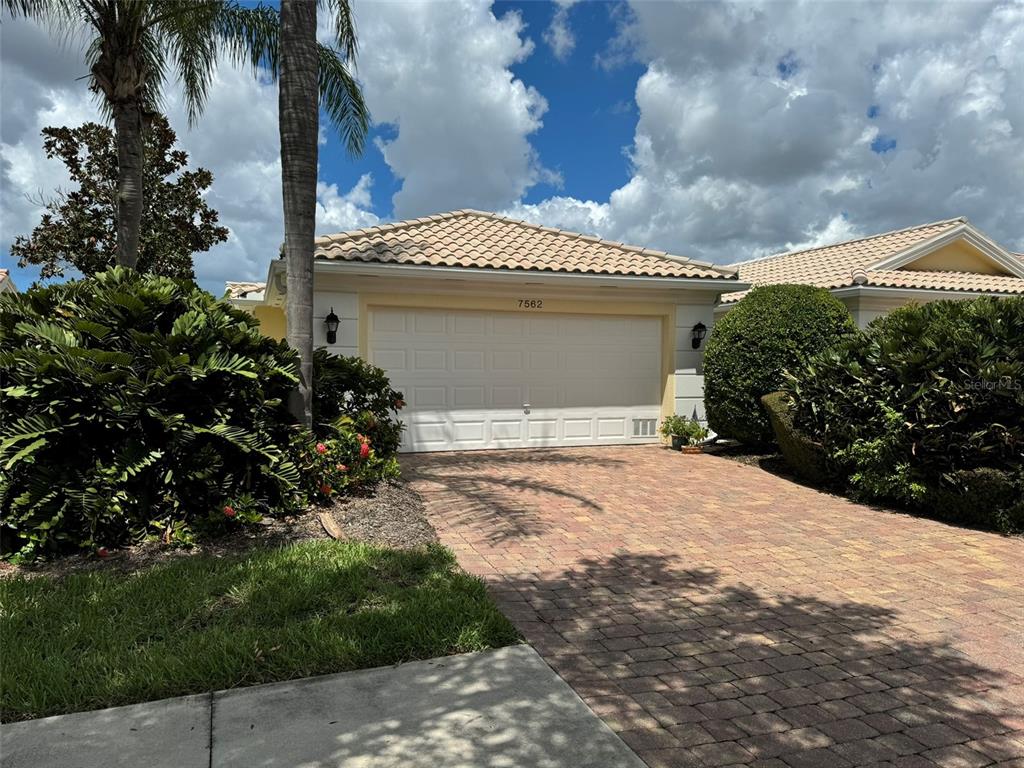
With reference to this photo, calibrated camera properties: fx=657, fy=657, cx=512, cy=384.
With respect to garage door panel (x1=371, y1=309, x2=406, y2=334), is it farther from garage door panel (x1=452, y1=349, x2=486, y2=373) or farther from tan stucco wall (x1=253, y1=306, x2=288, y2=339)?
tan stucco wall (x1=253, y1=306, x2=288, y2=339)

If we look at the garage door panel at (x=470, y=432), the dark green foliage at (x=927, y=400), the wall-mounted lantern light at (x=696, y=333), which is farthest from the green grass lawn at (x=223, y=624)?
the wall-mounted lantern light at (x=696, y=333)

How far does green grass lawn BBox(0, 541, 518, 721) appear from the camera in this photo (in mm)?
3172

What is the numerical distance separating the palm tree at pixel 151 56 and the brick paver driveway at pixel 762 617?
246 inches

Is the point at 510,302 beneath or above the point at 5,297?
above

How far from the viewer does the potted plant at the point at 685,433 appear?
11.1 meters

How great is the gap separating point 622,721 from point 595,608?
52.0 inches

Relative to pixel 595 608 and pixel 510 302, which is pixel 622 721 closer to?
pixel 595 608

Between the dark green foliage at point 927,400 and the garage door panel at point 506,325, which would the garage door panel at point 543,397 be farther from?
the dark green foliage at point 927,400

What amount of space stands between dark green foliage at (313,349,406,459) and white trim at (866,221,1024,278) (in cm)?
1057

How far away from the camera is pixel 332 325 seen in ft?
32.3

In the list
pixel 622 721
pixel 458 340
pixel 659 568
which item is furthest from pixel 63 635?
pixel 458 340

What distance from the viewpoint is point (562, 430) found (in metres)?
11.5

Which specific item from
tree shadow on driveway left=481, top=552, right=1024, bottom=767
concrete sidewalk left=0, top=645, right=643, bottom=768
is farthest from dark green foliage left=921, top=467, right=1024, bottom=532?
concrete sidewalk left=0, top=645, right=643, bottom=768

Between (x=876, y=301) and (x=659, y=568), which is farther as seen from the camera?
(x=876, y=301)
